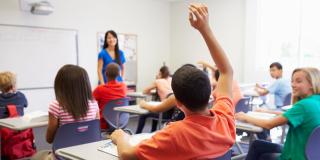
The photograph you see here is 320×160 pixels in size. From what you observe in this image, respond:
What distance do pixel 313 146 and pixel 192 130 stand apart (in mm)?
1047

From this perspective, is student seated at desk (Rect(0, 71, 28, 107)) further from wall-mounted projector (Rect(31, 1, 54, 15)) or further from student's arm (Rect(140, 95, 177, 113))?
wall-mounted projector (Rect(31, 1, 54, 15))

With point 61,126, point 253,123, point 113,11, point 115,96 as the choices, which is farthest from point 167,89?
point 113,11

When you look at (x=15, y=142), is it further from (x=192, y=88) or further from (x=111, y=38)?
(x=192, y=88)

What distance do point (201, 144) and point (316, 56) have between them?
5504 millimetres

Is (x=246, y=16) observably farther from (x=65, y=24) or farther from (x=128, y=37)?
(x=65, y=24)

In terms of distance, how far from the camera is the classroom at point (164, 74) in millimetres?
1116

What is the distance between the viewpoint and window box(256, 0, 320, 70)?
5582mm

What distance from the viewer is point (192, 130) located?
38.9 inches

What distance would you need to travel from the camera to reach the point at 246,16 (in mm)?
6328

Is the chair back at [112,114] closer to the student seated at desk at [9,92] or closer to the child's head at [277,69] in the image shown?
the student seated at desk at [9,92]

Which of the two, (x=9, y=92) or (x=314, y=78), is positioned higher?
(x=314, y=78)

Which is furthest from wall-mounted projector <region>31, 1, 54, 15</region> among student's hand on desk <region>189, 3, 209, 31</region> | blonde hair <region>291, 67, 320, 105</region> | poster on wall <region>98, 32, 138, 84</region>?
student's hand on desk <region>189, 3, 209, 31</region>

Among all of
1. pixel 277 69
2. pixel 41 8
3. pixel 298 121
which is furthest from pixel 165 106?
pixel 41 8

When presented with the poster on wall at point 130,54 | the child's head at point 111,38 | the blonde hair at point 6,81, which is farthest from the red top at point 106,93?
the poster on wall at point 130,54
